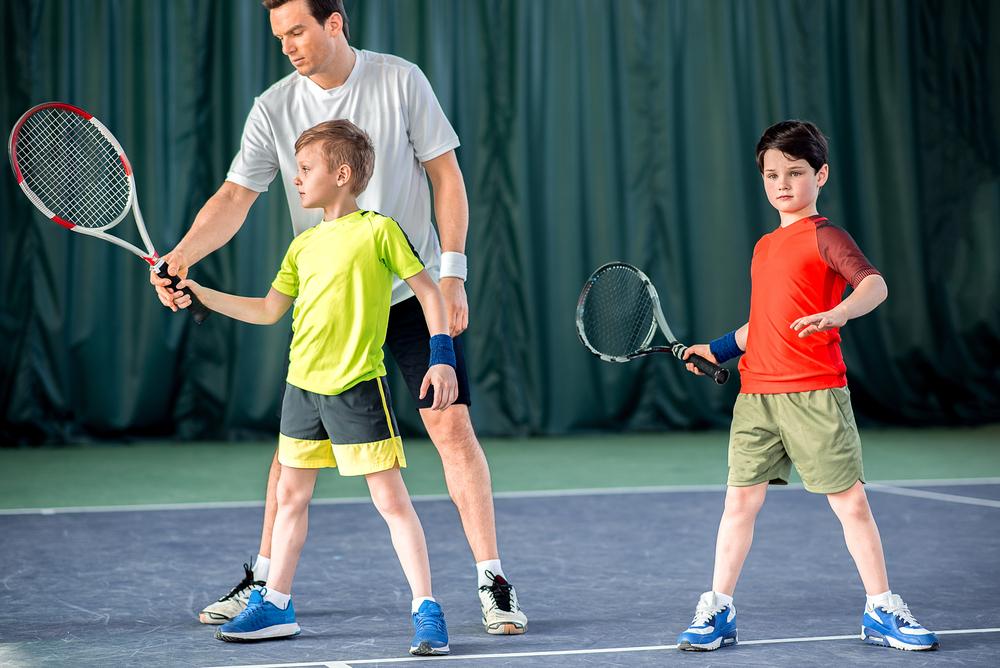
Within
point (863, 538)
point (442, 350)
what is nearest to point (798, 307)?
point (863, 538)

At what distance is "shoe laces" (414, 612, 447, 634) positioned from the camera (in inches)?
97.7

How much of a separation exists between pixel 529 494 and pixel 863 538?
232cm

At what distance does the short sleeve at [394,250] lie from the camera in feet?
8.32

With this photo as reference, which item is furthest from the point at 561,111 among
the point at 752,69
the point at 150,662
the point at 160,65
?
the point at 150,662

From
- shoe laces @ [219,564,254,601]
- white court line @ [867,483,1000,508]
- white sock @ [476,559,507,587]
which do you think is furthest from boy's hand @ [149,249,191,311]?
white court line @ [867,483,1000,508]

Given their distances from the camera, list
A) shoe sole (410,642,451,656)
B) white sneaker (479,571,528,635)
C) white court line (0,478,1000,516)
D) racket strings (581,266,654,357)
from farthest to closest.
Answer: white court line (0,478,1000,516) → racket strings (581,266,654,357) → white sneaker (479,571,528,635) → shoe sole (410,642,451,656)

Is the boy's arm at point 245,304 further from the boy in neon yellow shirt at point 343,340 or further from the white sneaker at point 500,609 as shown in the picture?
the white sneaker at point 500,609

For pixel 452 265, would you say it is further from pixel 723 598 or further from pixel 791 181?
pixel 723 598

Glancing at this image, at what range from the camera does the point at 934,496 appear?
4.54 meters

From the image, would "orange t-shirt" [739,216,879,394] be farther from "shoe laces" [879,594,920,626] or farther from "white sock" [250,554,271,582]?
"white sock" [250,554,271,582]

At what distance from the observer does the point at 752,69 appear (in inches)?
287

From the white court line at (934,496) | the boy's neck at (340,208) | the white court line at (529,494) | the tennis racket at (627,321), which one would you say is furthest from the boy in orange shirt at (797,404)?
the white court line at (529,494)

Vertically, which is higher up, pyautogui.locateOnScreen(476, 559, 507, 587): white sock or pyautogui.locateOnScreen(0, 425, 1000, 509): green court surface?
pyautogui.locateOnScreen(476, 559, 507, 587): white sock

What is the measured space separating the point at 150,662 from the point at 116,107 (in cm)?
485
